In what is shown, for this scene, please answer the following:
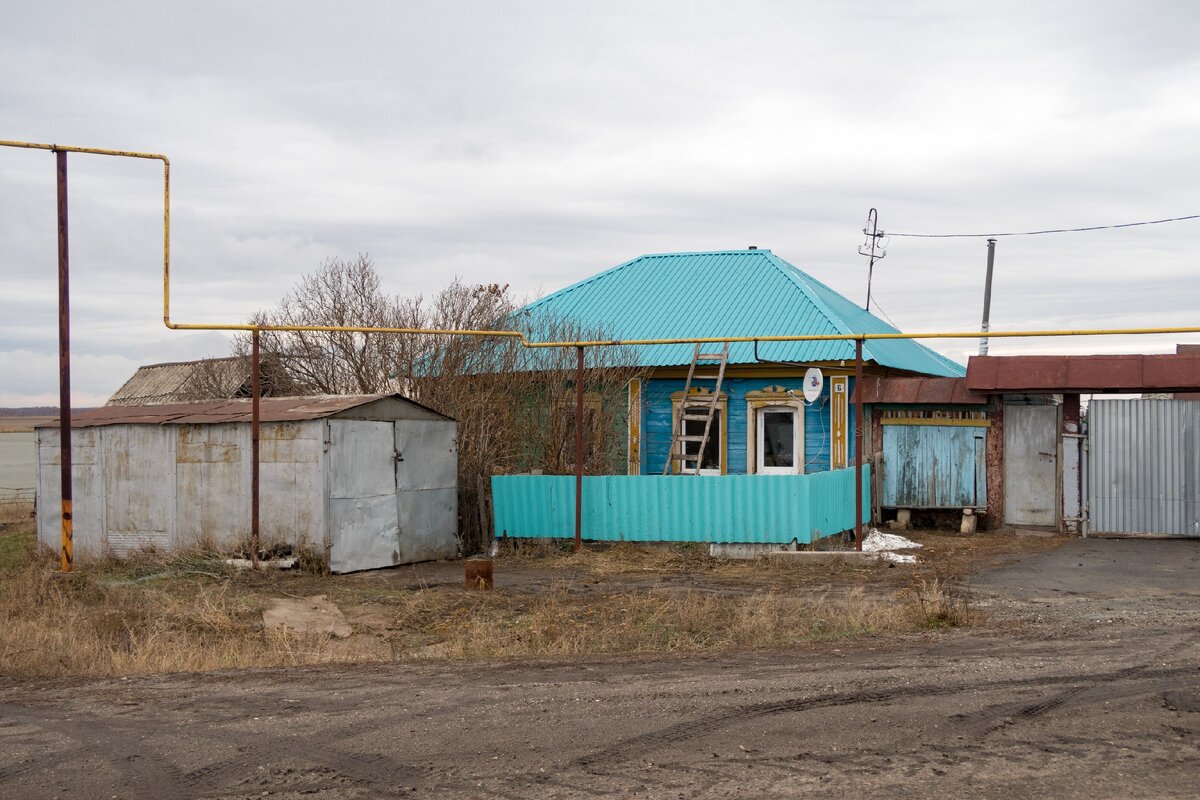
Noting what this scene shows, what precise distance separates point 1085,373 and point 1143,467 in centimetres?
173

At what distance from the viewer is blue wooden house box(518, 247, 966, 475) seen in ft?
64.8

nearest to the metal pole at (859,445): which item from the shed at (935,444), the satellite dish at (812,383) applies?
the satellite dish at (812,383)

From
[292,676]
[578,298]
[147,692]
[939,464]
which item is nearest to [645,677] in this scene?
[292,676]

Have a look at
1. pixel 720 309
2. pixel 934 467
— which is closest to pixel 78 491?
pixel 720 309

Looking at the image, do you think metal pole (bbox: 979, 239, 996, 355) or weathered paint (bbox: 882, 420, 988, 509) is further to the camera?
metal pole (bbox: 979, 239, 996, 355)

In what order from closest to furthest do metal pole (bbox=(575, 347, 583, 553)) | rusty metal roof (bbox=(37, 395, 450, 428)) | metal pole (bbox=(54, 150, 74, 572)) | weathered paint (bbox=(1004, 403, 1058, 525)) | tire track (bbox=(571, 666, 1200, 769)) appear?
1. tire track (bbox=(571, 666, 1200, 769))
2. metal pole (bbox=(54, 150, 74, 572))
3. rusty metal roof (bbox=(37, 395, 450, 428))
4. metal pole (bbox=(575, 347, 583, 553))
5. weathered paint (bbox=(1004, 403, 1058, 525))

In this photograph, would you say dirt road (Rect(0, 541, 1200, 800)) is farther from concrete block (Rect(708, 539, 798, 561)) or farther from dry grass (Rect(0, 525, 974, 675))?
concrete block (Rect(708, 539, 798, 561))

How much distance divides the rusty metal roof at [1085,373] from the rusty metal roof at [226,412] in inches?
360

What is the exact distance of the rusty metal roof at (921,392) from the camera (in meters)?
18.7

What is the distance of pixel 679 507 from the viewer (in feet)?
52.2

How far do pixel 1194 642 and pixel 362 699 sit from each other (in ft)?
20.6

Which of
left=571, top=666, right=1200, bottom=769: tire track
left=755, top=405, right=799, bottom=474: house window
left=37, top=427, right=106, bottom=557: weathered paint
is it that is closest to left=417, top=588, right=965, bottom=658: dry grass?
left=571, top=666, right=1200, bottom=769: tire track

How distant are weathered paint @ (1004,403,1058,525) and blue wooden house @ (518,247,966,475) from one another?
2.59m

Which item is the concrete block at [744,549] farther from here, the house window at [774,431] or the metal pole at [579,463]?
the house window at [774,431]
